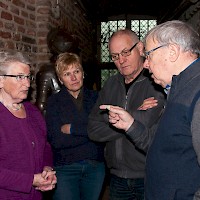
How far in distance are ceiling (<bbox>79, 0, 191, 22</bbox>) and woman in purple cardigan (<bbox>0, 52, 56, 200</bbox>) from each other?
4976mm

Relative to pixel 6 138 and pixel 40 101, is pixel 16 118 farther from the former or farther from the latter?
pixel 40 101

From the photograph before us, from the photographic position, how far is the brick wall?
134 inches

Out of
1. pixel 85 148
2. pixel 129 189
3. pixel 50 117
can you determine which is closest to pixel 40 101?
pixel 50 117

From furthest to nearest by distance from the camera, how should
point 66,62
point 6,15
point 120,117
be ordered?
point 6,15 → point 66,62 → point 120,117

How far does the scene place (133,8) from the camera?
9305 mm

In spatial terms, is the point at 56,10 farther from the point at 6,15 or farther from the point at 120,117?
the point at 120,117

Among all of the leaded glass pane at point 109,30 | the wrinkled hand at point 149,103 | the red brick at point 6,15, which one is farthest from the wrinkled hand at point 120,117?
the leaded glass pane at point 109,30

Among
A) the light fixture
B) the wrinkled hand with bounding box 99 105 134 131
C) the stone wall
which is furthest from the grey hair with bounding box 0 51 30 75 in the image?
the light fixture

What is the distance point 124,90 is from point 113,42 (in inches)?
14.2

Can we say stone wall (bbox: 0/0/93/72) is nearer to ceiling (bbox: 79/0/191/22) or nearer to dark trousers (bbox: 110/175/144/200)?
dark trousers (bbox: 110/175/144/200)

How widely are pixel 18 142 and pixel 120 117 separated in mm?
671

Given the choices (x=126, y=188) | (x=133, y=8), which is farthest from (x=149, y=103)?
(x=133, y=8)

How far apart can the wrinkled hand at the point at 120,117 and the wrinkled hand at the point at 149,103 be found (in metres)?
0.27

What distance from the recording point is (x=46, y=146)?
240 centimetres
